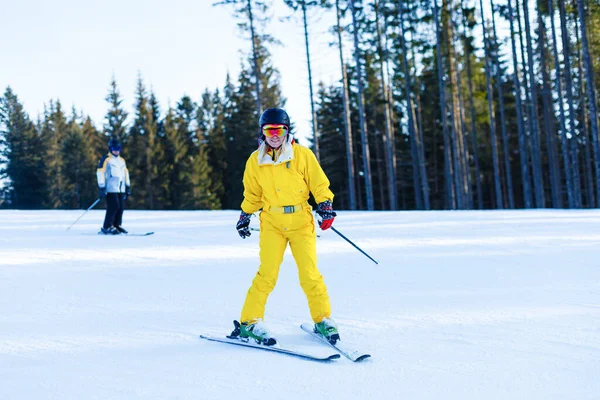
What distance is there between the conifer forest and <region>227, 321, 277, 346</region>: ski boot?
18.5 meters

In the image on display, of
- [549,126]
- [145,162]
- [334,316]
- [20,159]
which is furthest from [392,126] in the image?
[20,159]

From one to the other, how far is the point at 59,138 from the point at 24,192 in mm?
7130

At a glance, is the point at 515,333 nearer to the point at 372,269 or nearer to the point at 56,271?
the point at 372,269

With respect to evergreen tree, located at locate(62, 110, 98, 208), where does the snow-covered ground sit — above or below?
below

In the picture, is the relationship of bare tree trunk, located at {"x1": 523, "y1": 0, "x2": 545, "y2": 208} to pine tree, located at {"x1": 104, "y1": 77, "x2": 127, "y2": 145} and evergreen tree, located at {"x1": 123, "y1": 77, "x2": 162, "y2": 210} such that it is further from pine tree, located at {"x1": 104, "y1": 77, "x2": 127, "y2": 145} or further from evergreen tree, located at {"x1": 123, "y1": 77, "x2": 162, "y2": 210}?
pine tree, located at {"x1": 104, "y1": 77, "x2": 127, "y2": 145}

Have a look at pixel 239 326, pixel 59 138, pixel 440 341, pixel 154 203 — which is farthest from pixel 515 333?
pixel 59 138

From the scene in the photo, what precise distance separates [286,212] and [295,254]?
1.11 feet

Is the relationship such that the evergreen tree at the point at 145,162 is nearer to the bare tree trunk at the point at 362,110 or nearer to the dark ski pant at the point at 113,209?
the bare tree trunk at the point at 362,110

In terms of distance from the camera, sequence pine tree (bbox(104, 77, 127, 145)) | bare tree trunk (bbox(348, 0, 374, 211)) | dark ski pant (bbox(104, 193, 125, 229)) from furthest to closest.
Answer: pine tree (bbox(104, 77, 127, 145))
bare tree trunk (bbox(348, 0, 374, 211))
dark ski pant (bbox(104, 193, 125, 229))

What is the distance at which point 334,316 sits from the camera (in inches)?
179

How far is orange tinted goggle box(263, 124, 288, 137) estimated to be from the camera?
3.75m

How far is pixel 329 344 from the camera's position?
3.74 m

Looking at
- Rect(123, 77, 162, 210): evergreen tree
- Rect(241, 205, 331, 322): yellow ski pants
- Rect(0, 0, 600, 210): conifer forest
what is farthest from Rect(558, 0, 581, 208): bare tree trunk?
Rect(123, 77, 162, 210): evergreen tree

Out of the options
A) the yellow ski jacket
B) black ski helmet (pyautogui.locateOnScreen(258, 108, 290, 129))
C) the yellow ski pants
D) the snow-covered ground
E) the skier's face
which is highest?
black ski helmet (pyautogui.locateOnScreen(258, 108, 290, 129))
